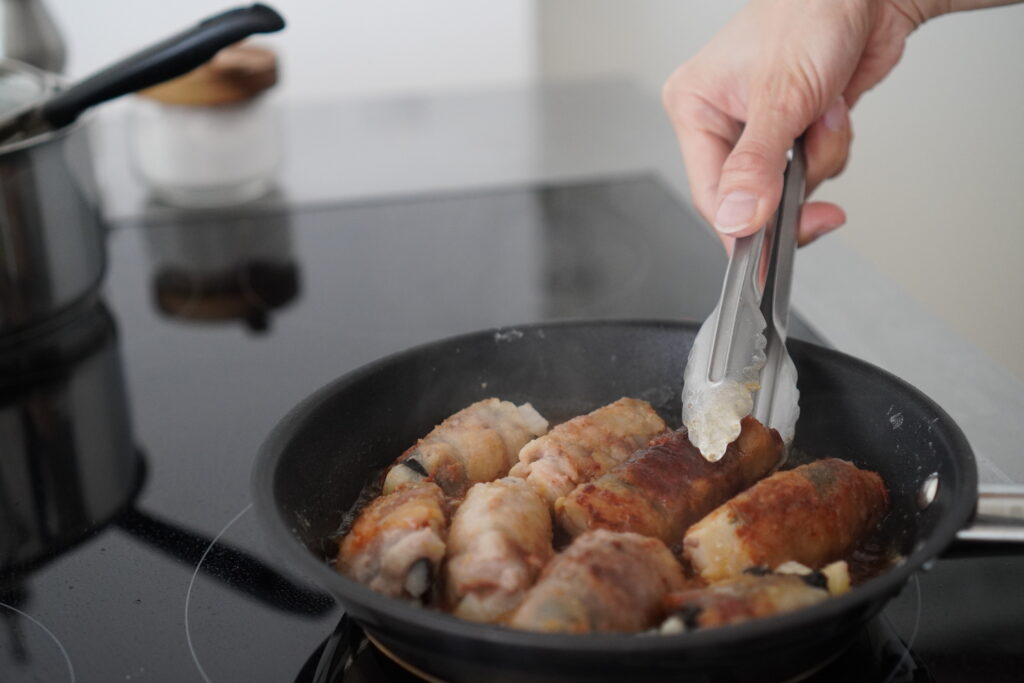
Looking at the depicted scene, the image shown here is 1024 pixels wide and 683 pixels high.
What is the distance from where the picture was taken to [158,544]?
3.26 ft

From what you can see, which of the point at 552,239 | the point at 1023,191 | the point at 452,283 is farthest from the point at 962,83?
the point at 452,283

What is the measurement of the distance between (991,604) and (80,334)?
1.20m

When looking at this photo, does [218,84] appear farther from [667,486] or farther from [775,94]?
[667,486]

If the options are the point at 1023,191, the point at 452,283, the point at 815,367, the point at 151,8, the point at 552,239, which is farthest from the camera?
the point at 151,8

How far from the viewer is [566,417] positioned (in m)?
1.09

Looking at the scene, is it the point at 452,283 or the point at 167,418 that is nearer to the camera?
the point at 167,418

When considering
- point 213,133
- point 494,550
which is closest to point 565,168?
point 213,133

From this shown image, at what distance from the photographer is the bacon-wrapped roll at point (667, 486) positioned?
813 millimetres

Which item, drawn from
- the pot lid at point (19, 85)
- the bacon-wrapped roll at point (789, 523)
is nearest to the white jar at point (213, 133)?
the pot lid at point (19, 85)

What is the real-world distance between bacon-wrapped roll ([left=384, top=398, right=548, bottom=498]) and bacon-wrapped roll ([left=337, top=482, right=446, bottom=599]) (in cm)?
9

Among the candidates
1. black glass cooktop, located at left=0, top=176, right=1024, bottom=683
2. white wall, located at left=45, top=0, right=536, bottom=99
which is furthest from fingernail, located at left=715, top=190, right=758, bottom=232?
white wall, located at left=45, top=0, right=536, bottom=99

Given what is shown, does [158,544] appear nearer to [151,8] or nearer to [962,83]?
[962,83]

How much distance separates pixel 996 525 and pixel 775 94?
22.5 inches

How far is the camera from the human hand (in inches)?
41.1
